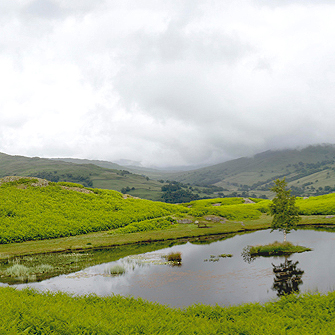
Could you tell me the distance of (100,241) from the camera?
163ft

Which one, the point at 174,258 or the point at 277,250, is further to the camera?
the point at 277,250

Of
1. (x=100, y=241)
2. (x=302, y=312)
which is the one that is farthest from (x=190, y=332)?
(x=100, y=241)

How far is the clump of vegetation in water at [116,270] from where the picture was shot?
3093cm

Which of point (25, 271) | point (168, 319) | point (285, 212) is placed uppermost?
point (285, 212)

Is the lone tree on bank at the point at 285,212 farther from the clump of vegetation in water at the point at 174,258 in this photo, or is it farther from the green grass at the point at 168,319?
the green grass at the point at 168,319

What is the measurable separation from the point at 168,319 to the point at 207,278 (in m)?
13.6

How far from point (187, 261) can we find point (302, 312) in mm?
20309

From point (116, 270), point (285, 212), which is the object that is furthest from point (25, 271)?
point (285, 212)

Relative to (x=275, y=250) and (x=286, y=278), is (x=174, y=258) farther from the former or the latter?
(x=275, y=250)

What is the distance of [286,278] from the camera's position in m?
27.1

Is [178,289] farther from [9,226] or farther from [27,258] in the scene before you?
[9,226]

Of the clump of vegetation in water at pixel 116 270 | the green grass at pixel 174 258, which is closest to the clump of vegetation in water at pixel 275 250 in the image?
the green grass at pixel 174 258

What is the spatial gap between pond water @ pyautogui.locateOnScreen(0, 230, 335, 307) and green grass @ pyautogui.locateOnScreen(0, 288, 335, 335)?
4314 mm

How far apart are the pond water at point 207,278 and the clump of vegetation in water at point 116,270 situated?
29 cm
